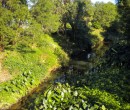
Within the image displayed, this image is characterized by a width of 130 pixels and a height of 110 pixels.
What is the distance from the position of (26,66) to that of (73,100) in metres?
23.3

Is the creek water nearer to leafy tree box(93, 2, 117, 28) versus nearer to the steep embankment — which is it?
the steep embankment

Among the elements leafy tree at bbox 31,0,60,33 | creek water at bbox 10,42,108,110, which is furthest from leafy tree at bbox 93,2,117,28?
leafy tree at bbox 31,0,60,33

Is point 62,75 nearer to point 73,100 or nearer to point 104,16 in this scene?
point 73,100

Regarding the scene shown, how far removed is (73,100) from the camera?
24.3 meters

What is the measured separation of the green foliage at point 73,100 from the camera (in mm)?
23273

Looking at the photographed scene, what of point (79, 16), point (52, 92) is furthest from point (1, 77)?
point (79, 16)

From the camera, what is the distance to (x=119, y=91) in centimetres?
2891

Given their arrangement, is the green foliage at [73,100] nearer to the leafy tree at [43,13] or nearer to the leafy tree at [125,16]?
the leafy tree at [125,16]

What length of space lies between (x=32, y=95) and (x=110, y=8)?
6926 centimetres

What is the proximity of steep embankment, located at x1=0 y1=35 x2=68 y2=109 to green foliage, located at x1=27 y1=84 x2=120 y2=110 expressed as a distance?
10793 millimetres

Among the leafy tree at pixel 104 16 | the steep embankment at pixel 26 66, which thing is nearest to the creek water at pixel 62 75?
the steep embankment at pixel 26 66

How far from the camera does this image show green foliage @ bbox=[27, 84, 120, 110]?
76.4 feet

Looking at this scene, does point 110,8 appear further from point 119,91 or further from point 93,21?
point 119,91

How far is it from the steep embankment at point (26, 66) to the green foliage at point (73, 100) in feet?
35.4
